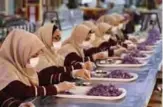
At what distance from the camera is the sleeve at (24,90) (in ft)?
6.48

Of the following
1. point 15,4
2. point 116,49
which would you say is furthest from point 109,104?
point 15,4

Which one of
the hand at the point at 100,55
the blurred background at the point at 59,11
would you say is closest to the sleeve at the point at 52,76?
the hand at the point at 100,55

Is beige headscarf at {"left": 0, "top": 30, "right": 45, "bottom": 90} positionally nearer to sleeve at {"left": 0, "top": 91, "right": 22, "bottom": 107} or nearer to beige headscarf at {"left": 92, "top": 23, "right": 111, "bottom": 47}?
sleeve at {"left": 0, "top": 91, "right": 22, "bottom": 107}

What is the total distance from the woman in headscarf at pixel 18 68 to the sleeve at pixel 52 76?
0.30 meters

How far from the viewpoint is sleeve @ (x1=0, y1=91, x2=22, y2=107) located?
1888 mm

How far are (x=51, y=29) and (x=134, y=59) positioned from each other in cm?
101

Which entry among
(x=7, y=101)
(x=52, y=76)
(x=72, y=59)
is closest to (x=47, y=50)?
(x=52, y=76)

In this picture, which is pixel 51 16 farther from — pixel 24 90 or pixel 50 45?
pixel 24 90

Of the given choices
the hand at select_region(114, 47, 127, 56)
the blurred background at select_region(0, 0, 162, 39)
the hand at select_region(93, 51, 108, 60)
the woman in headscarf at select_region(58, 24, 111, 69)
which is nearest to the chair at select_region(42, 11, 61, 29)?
the blurred background at select_region(0, 0, 162, 39)

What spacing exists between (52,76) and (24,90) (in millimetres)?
473

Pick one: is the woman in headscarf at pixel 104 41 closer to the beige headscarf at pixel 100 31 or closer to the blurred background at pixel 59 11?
the beige headscarf at pixel 100 31

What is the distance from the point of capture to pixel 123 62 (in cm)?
326

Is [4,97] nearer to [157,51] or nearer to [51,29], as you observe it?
[51,29]

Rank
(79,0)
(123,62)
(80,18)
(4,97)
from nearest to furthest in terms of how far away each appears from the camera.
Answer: (4,97)
(123,62)
(80,18)
(79,0)
